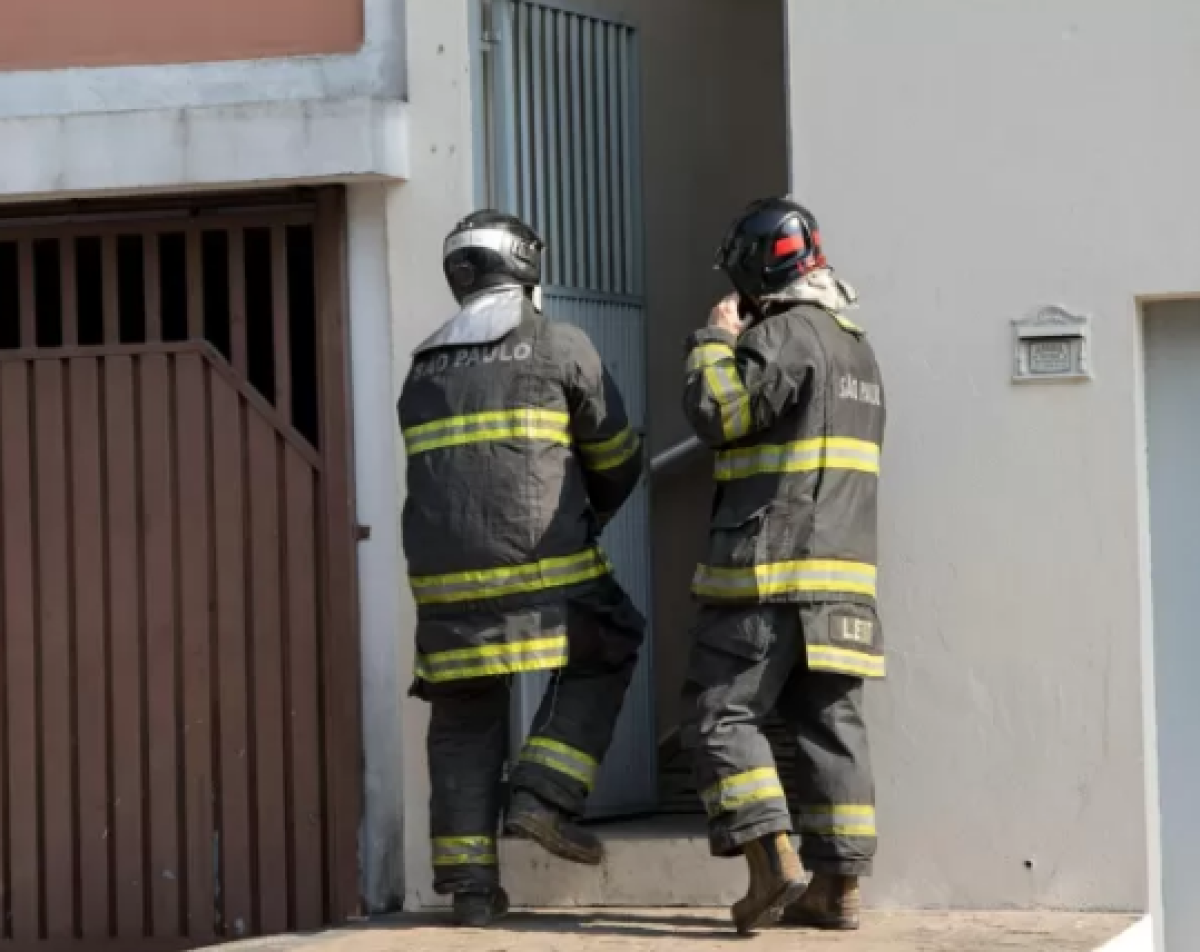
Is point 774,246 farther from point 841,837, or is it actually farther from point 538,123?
point 841,837

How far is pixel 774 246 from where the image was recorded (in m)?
6.97

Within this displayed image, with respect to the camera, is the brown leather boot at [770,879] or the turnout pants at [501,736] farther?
the turnout pants at [501,736]

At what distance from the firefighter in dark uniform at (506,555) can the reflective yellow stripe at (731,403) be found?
0.53m

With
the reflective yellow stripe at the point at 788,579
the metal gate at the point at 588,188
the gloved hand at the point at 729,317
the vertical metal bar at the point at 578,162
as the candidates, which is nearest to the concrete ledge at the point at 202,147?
the metal gate at the point at 588,188

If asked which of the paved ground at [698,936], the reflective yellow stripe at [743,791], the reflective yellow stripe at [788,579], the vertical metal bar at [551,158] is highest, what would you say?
the vertical metal bar at [551,158]

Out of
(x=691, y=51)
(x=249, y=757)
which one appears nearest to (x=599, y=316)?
(x=691, y=51)

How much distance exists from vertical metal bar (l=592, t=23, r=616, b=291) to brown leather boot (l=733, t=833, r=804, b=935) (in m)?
2.42

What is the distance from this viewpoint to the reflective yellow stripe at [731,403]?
267 inches

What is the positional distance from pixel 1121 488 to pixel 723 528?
3.97ft

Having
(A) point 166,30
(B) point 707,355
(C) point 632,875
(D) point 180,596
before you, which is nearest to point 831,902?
(C) point 632,875

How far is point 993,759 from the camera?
288 inches

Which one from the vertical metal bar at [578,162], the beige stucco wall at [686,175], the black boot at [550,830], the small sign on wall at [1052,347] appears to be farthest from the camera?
the beige stucco wall at [686,175]

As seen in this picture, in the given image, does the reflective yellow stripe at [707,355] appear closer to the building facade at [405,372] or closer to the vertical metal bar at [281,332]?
the building facade at [405,372]

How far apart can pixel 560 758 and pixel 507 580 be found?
54 cm
